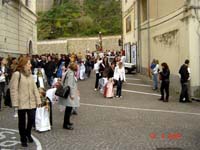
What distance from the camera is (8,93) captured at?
29.0ft

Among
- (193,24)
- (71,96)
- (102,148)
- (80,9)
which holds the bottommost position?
(102,148)

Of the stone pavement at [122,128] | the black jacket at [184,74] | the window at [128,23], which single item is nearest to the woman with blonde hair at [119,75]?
the stone pavement at [122,128]

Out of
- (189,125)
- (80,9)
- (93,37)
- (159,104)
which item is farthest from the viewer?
(80,9)

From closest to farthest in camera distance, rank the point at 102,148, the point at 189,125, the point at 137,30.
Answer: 1. the point at 102,148
2. the point at 189,125
3. the point at 137,30

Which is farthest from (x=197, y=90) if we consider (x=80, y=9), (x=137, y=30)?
(x=80, y=9)

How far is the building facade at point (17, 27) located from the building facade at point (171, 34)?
8.73 meters

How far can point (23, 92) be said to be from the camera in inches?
342

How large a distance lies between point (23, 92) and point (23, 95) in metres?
0.07

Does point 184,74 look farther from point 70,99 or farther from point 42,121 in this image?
point 42,121

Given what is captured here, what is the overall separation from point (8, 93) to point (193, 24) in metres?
11.5

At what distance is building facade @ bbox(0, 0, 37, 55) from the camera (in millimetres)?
24922

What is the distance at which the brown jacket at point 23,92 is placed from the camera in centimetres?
857

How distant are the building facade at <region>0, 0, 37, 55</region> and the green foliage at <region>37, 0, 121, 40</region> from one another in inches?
1245

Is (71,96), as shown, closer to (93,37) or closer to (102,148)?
(102,148)
